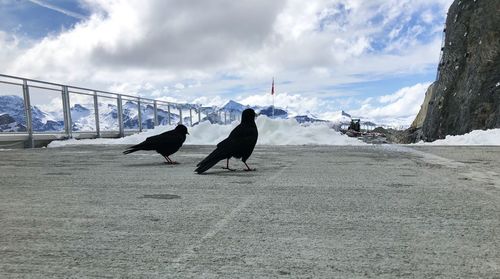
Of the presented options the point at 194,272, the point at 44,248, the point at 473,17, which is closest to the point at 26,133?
the point at 44,248

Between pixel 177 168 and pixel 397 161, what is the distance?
3.50 metres

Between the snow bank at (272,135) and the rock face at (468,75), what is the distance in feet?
15.6

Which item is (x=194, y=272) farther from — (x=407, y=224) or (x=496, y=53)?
(x=496, y=53)

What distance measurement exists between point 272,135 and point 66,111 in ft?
23.0

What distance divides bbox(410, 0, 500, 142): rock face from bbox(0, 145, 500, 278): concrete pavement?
1207cm

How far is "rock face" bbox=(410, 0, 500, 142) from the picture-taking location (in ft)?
51.0

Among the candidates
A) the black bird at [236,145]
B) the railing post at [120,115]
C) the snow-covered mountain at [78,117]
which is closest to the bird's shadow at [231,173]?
the black bird at [236,145]

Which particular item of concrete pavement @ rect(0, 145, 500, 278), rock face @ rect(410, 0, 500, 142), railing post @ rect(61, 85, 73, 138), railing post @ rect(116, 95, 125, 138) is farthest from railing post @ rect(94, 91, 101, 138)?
rock face @ rect(410, 0, 500, 142)

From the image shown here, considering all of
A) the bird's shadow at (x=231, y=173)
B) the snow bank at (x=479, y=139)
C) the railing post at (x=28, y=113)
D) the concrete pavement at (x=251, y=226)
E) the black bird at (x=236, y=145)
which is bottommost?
the concrete pavement at (x=251, y=226)

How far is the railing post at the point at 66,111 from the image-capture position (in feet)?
46.8

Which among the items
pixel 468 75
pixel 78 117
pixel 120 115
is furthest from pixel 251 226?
pixel 468 75

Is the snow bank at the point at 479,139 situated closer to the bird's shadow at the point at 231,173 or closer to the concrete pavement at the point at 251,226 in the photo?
the concrete pavement at the point at 251,226

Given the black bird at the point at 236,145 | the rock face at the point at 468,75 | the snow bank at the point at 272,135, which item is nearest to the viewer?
the black bird at the point at 236,145

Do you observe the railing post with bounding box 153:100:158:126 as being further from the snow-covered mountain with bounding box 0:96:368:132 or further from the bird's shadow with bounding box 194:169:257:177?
the bird's shadow with bounding box 194:169:257:177
